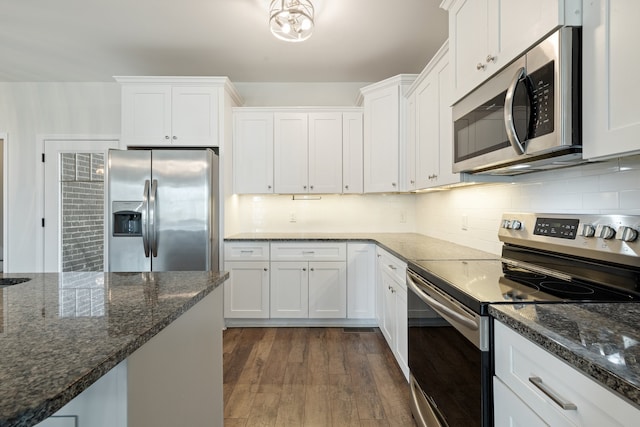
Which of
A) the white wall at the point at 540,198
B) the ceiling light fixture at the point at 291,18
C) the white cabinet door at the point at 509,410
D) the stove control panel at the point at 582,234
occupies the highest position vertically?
the ceiling light fixture at the point at 291,18

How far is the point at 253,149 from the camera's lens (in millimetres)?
3326

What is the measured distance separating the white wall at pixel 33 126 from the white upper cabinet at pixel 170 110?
832mm

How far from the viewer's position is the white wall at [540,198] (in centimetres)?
118

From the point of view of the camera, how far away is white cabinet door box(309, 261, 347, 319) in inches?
120

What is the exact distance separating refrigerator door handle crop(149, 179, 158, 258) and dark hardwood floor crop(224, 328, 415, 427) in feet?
3.38

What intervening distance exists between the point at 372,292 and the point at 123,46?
10.6ft

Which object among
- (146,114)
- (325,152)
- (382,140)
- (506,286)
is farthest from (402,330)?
(146,114)

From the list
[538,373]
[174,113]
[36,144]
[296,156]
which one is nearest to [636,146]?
[538,373]

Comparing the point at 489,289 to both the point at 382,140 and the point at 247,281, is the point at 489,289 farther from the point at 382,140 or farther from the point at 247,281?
the point at 247,281

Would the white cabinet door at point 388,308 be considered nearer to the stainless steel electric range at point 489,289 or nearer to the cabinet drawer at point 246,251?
the stainless steel electric range at point 489,289

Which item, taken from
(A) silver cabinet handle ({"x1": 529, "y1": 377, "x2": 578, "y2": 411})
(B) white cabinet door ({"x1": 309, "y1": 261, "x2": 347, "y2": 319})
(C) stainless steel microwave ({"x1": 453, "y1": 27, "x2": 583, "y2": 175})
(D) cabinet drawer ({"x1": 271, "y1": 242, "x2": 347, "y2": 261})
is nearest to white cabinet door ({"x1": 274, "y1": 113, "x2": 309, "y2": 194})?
(D) cabinet drawer ({"x1": 271, "y1": 242, "x2": 347, "y2": 261})

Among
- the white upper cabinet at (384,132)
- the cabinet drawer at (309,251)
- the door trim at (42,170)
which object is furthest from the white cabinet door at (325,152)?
the door trim at (42,170)

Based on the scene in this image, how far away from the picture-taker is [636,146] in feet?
2.76

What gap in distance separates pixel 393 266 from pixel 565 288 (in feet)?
4.02
